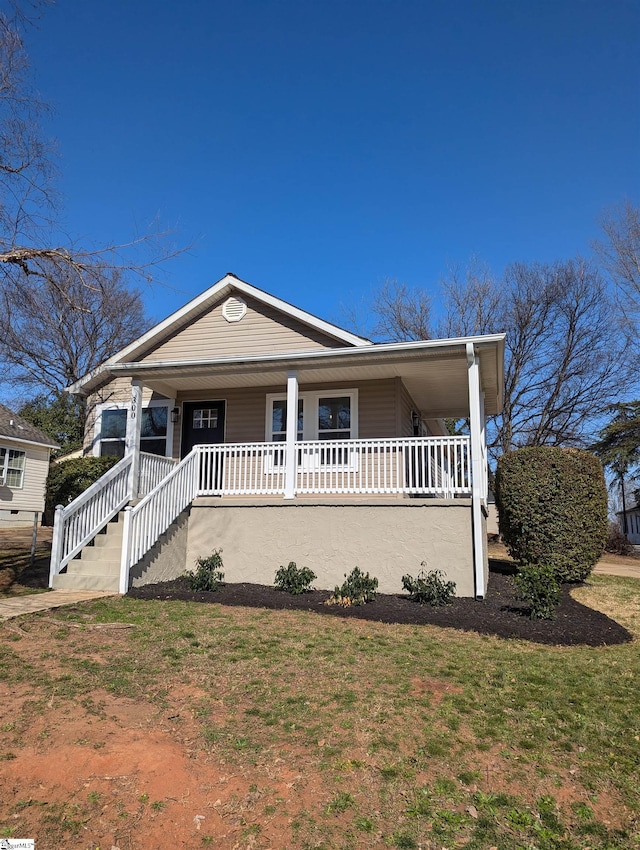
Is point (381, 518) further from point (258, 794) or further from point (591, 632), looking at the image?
point (258, 794)

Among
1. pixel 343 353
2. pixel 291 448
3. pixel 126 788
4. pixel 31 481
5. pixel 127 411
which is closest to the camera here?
pixel 126 788

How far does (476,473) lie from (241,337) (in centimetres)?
611

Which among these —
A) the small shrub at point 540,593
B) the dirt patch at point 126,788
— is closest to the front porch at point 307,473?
the small shrub at point 540,593

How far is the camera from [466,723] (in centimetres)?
443

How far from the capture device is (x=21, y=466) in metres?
23.7

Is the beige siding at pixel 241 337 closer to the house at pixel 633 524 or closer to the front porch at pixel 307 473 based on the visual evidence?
the front porch at pixel 307 473

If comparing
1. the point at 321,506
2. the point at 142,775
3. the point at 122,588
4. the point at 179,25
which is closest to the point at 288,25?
the point at 179,25

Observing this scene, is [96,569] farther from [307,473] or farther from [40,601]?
[307,473]

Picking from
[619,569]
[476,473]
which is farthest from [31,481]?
[619,569]

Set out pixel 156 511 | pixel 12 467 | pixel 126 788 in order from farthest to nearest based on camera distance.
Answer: pixel 12 467, pixel 156 511, pixel 126 788

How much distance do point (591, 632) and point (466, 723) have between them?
3620mm

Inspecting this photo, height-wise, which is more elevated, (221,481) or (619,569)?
(221,481)

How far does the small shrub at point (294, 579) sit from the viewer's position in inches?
366

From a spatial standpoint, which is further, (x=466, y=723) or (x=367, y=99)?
(x=367, y=99)
